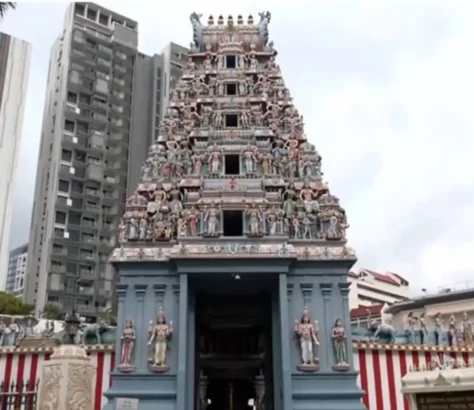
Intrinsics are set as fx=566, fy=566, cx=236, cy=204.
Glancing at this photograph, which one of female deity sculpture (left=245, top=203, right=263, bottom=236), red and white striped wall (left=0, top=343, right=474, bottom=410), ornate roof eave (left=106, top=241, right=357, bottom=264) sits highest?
female deity sculpture (left=245, top=203, right=263, bottom=236)

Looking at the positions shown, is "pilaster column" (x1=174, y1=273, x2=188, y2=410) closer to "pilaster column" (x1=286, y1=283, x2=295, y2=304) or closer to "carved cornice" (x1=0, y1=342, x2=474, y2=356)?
"carved cornice" (x1=0, y1=342, x2=474, y2=356)

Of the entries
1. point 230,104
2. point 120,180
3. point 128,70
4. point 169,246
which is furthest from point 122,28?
point 169,246

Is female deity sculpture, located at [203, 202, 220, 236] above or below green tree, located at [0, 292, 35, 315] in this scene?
below

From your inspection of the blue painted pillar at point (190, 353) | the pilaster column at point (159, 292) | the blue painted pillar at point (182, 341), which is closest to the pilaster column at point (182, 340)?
the blue painted pillar at point (182, 341)

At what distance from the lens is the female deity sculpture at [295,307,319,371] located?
52.7ft

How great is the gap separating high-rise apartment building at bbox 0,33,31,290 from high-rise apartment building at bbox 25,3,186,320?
85.3 inches

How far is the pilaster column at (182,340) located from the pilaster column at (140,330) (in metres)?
1.13

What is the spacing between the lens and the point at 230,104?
20.5m

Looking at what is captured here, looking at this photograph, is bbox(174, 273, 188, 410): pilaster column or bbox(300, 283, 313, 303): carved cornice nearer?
bbox(174, 273, 188, 410): pilaster column

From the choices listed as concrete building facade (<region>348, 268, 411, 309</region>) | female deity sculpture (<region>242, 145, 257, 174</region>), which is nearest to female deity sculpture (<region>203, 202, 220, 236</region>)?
female deity sculpture (<region>242, 145, 257, 174</region>)

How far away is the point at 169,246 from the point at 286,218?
3.76m

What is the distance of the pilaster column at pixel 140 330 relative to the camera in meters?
16.3

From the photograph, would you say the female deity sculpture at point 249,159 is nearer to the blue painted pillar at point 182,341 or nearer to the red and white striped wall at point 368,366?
the blue painted pillar at point 182,341

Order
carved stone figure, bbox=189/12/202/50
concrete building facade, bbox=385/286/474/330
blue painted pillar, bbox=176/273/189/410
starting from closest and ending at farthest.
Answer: blue painted pillar, bbox=176/273/189/410 → carved stone figure, bbox=189/12/202/50 → concrete building facade, bbox=385/286/474/330
